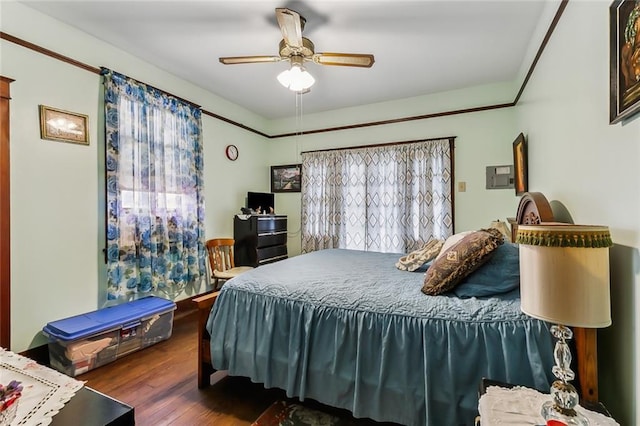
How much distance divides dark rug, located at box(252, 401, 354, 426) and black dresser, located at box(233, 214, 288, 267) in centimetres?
222

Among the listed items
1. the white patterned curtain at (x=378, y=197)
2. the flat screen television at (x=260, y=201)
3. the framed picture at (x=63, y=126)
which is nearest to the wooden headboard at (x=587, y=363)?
the white patterned curtain at (x=378, y=197)

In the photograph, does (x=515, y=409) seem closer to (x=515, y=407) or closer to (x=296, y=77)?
(x=515, y=407)

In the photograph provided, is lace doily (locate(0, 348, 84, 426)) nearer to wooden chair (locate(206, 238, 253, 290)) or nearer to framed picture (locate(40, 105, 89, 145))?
framed picture (locate(40, 105, 89, 145))

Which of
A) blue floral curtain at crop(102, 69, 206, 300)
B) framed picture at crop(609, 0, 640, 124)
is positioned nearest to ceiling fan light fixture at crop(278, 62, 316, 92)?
blue floral curtain at crop(102, 69, 206, 300)

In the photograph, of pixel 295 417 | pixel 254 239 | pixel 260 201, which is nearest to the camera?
pixel 295 417

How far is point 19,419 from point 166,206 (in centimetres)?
243

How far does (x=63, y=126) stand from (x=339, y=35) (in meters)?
2.40

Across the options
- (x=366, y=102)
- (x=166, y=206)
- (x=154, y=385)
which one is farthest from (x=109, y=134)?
(x=366, y=102)

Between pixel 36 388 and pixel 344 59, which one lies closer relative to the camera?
pixel 36 388

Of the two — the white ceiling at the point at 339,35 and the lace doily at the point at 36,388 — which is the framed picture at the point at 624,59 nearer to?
the white ceiling at the point at 339,35

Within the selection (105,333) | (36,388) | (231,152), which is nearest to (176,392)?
Result: (105,333)

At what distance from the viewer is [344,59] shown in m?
2.27

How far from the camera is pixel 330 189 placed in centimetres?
432

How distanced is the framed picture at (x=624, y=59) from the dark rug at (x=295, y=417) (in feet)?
6.32
